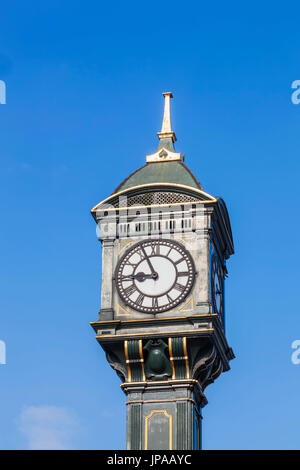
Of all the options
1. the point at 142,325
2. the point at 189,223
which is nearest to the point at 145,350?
the point at 142,325

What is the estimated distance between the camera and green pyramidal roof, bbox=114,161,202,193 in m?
45.7

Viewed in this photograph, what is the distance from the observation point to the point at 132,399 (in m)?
43.4

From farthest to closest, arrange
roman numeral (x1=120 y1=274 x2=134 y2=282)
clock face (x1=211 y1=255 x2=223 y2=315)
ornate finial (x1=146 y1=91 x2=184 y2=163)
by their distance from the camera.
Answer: ornate finial (x1=146 y1=91 x2=184 y2=163)
clock face (x1=211 y1=255 x2=223 y2=315)
roman numeral (x1=120 y1=274 x2=134 y2=282)

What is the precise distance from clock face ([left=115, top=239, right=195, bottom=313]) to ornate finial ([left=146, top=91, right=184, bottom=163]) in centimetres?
362

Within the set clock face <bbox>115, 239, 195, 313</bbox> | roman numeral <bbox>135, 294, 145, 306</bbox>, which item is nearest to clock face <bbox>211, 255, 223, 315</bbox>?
clock face <bbox>115, 239, 195, 313</bbox>

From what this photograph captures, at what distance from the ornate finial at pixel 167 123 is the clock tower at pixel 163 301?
2.09 metres

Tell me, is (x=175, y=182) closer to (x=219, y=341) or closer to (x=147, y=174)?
(x=147, y=174)

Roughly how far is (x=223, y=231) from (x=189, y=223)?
191 cm

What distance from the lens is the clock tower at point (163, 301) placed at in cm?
4303

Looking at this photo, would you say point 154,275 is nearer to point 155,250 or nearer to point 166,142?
point 155,250

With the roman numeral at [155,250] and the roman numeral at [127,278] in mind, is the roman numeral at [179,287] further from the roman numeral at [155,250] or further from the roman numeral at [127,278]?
the roman numeral at [127,278]

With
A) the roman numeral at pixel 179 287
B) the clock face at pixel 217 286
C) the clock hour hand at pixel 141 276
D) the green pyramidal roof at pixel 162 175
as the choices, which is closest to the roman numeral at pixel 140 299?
the clock hour hand at pixel 141 276

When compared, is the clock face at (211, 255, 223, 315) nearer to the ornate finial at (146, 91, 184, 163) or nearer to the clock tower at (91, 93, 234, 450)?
the clock tower at (91, 93, 234, 450)
